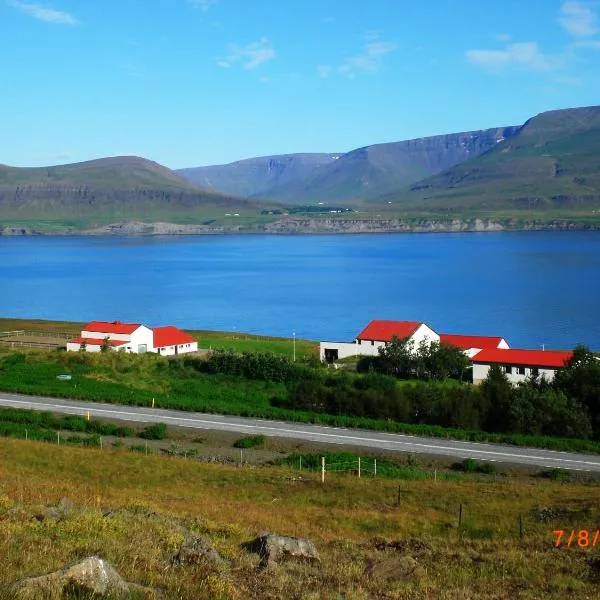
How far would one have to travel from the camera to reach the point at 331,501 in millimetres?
14500

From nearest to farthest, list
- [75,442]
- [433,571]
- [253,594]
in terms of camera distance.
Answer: [253,594]
[433,571]
[75,442]

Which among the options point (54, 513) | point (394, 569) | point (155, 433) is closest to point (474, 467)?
point (155, 433)

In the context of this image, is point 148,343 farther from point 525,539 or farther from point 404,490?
point 525,539

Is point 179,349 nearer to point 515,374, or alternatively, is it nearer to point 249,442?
point 515,374

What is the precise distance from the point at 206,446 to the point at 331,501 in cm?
723

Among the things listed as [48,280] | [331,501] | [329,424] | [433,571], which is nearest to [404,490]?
[331,501]

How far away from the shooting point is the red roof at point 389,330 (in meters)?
34.5

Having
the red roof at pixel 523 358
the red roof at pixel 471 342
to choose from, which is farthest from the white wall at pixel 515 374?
the red roof at pixel 471 342

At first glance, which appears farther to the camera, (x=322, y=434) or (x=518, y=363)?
(x=518, y=363)

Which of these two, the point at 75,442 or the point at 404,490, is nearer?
the point at 404,490

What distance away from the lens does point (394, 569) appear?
8.34m

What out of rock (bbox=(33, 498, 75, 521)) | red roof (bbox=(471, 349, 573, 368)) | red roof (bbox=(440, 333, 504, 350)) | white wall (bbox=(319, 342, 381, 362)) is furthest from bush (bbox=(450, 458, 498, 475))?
white wall (bbox=(319, 342, 381, 362))

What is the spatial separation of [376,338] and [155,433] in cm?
1531

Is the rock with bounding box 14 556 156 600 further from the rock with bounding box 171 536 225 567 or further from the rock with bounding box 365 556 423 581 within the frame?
the rock with bounding box 365 556 423 581
